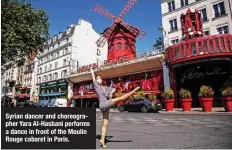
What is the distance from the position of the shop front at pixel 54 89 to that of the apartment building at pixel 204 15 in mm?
20630

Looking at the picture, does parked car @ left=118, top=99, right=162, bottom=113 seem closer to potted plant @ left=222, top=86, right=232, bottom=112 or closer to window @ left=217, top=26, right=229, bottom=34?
potted plant @ left=222, top=86, right=232, bottom=112

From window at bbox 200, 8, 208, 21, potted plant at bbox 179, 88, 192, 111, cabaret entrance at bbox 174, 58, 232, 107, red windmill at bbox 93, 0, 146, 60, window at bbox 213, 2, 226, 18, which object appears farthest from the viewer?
red windmill at bbox 93, 0, 146, 60

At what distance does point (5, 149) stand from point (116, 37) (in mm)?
31784

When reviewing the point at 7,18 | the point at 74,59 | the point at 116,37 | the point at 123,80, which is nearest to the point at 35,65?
the point at 74,59

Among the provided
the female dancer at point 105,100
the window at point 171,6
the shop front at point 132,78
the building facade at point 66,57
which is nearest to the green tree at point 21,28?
the shop front at point 132,78

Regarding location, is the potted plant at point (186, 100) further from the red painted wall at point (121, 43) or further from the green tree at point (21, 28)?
the red painted wall at point (121, 43)

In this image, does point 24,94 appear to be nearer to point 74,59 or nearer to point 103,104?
point 74,59

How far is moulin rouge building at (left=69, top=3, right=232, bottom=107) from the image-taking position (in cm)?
1950

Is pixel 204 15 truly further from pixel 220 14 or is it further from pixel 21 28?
pixel 21 28

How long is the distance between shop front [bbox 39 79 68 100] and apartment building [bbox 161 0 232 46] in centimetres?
2063

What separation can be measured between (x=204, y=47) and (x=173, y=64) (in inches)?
133

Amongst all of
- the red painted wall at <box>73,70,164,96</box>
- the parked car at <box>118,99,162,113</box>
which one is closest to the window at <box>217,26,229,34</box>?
the red painted wall at <box>73,70,164,96</box>

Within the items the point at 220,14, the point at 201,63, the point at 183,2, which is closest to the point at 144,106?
the point at 201,63

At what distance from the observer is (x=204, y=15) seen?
23547 mm
